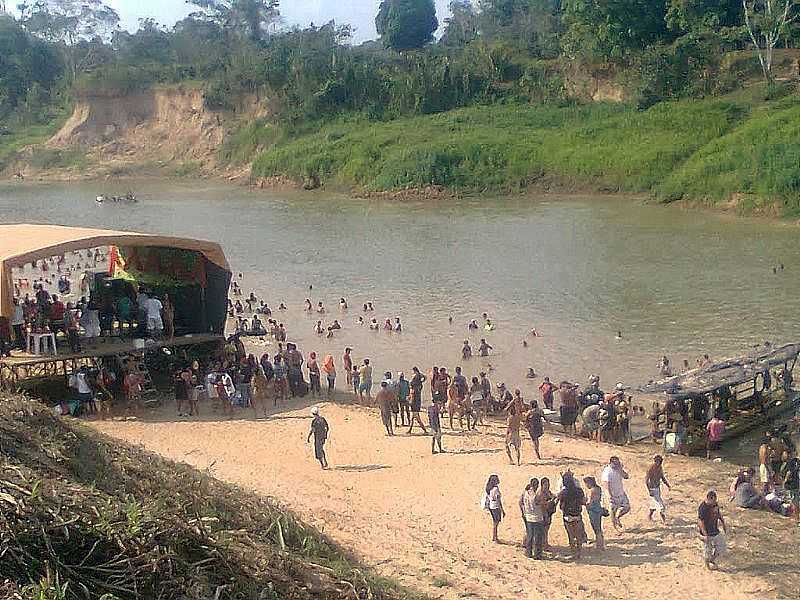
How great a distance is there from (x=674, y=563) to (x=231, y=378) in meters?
9.75

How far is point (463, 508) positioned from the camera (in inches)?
472

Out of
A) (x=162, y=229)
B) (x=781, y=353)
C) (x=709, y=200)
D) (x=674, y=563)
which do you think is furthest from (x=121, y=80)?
(x=674, y=563)

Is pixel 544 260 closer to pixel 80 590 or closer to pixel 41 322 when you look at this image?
pixel 41 322

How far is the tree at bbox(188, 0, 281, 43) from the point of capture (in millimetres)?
104125

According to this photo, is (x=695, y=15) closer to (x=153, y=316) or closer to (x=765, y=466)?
(x=153, y=316)

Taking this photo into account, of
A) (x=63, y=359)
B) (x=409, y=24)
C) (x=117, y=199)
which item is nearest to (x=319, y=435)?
(x=63, y=359)

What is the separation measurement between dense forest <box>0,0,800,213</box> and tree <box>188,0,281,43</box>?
0.16 m

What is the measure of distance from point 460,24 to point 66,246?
96588 mm

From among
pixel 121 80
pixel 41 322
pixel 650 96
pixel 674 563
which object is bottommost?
pixel 674 563

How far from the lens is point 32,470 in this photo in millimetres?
6047

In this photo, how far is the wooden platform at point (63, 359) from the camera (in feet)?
53.7

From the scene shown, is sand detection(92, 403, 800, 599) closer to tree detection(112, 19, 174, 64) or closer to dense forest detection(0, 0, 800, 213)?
dense forest detection(0, 0, 800, 213)

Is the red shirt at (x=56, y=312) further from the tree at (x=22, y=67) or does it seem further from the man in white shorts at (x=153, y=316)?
the tree at (x=22, y=67)

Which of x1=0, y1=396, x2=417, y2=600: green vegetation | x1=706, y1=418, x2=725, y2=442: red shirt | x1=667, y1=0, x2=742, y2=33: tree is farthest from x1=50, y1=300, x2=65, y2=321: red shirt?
x1=667, y1=0, x2=742, y2=33: tree
